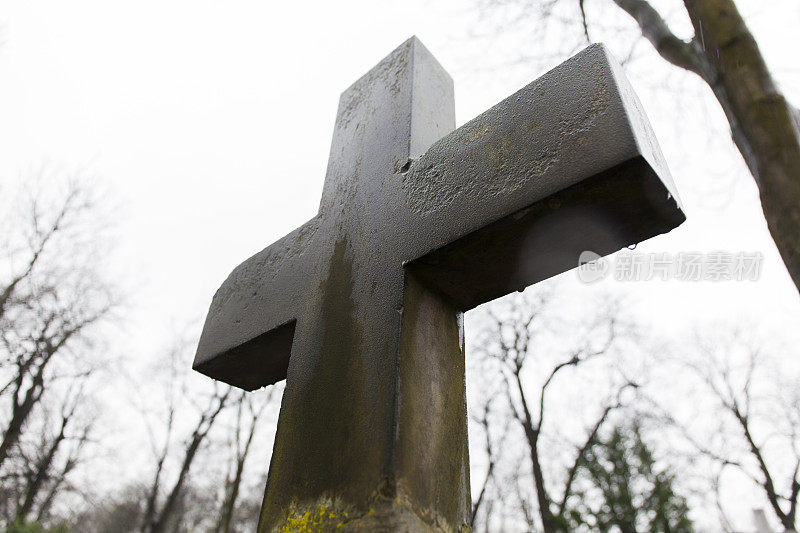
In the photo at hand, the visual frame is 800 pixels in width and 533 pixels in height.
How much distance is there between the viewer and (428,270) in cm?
163

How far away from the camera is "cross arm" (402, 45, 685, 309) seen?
134 centimetres

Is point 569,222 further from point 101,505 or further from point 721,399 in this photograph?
point 721,399

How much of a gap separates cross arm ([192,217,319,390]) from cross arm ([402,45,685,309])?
637 millimetres

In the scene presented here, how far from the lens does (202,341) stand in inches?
94.2

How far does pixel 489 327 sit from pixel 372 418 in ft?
47.8

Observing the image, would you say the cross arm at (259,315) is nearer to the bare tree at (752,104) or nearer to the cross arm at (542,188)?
the cross arm at (542,188)

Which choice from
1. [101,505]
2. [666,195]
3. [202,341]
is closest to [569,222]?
[666,195]

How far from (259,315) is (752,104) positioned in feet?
11.4

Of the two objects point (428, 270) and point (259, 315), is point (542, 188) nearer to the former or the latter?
point (428, 270)

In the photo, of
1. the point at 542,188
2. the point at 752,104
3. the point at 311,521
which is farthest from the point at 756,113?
the point at 311,521

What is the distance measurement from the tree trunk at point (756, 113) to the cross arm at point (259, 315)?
268cm

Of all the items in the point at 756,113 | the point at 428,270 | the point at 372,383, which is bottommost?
the point at 372,383

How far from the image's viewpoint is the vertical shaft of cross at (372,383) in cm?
129

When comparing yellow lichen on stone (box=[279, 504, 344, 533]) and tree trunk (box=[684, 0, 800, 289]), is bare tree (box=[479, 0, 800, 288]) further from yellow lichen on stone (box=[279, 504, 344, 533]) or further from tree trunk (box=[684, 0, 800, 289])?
yellow lichen on stone (box=[279, 504, 344, 533])
